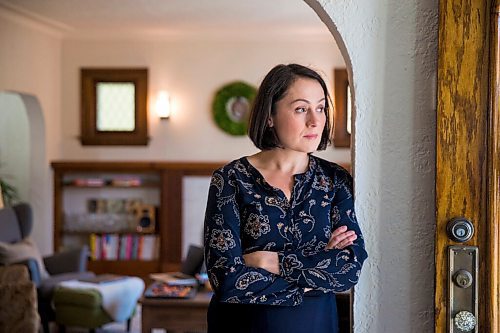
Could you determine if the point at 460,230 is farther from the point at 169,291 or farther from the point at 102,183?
the point at 102,183

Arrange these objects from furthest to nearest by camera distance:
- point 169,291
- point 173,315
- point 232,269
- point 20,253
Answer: point 20,253
point 169,291
point 173,315
point 232,269

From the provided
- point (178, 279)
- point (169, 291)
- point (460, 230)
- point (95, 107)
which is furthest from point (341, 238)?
point (95, 107)

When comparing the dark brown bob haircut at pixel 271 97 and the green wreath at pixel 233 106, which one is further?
the green wreath at pixel 233 106

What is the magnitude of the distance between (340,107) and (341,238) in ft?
19.1

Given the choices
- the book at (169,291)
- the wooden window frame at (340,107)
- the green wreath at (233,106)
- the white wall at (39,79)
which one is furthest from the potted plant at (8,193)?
the wooden window frame at (340,107)

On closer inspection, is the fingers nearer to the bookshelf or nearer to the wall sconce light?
the bookshelf

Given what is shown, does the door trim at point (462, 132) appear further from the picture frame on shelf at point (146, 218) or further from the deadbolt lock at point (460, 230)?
the picture frame on shelf at point (146, 218)

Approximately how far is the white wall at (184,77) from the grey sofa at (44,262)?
151 cm

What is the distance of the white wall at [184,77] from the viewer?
8.06 m

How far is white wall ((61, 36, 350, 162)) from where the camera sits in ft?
26.5

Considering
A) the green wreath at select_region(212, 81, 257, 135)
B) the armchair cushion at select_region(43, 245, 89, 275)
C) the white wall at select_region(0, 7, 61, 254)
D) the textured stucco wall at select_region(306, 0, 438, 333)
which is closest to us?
the textured stucco wall at select_region(306, 0, 438, 333)

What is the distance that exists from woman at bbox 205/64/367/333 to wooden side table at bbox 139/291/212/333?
93.5 inches

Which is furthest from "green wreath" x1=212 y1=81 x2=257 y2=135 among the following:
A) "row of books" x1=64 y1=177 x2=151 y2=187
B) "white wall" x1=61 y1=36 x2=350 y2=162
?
"row of books" x1=64 y1=177 x2=151 y2=187

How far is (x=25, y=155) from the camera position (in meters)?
7.85
